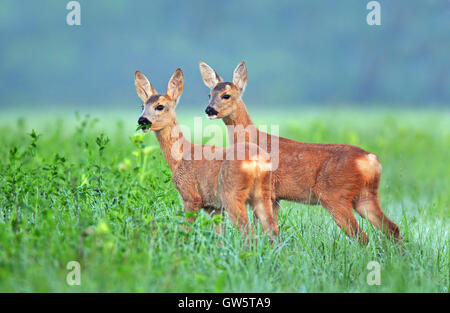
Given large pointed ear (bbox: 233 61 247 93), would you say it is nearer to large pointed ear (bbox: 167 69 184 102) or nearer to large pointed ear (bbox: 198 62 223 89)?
large pointed ear (bbox: 198 62 223 89)

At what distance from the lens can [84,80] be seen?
208 feet

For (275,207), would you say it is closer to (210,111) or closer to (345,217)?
(345,217)

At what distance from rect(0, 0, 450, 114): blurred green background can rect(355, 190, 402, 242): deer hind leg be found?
43.8 m

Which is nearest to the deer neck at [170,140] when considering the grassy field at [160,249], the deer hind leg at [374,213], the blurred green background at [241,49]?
the grassy field at [160,249]

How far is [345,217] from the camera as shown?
700 centimetres

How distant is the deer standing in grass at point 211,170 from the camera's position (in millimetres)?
6543

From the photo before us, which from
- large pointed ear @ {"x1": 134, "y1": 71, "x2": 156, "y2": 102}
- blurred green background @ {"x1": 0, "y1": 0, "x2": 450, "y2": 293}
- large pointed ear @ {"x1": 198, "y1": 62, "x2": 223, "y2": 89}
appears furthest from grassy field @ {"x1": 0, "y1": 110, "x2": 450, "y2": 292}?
large pointed ear @ {"x1": 198, "y1": 62, "x2": 223, "y2": 89}

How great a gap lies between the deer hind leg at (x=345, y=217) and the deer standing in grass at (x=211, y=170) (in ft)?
2.37

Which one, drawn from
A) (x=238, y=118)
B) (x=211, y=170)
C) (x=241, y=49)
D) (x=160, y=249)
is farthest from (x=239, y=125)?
(x=241, y=49)

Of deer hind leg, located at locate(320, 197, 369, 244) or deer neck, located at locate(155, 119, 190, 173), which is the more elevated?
deer neck, located at locate(155, 119, 190, 173)

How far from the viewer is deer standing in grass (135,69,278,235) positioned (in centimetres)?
654

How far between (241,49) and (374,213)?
194 feet

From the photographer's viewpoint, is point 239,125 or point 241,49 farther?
point 241,49

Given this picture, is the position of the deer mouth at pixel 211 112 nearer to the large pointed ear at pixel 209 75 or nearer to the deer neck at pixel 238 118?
the deer neck at pixel 238 118
